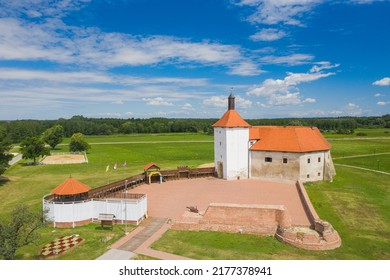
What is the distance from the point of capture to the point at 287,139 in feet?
114

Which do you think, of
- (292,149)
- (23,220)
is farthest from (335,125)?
(23,220)

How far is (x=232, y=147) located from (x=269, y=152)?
4057 mm

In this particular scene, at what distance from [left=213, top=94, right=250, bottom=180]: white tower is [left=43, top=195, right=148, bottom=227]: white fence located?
47.8 feet

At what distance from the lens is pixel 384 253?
54.3 feet

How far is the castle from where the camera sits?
3312 centimetres

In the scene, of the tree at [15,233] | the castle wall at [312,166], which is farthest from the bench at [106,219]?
the castle wall at [312,166]

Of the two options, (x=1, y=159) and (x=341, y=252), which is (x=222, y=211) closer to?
(x=341, y=252)

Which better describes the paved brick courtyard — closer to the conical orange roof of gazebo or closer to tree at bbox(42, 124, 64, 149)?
the conical orange roof of gazebo

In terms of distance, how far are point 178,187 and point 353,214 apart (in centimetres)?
1580

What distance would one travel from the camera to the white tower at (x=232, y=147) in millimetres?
34750

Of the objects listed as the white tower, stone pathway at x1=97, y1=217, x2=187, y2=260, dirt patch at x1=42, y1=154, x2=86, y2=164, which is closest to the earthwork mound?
dirt patch at x1=42, y1=154, x2=86, y2=164

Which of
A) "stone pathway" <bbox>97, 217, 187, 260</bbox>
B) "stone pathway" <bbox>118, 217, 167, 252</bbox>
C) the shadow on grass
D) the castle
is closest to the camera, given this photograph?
"stone pathway" <bbox>97, 217, 187, 260</bbox>

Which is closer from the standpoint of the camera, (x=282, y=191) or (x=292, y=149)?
(x=282, y=191)

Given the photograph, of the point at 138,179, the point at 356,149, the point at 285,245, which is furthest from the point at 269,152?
the point at 356,149
